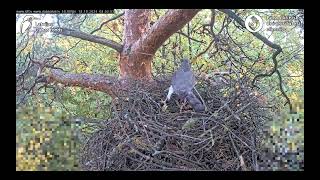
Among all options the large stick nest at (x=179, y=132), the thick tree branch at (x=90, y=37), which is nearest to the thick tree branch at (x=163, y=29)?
the thick tree branch at (x=90, y=37)

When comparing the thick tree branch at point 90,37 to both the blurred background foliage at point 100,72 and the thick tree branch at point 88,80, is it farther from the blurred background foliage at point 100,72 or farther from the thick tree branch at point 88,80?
the thick tree branch at point 88,80

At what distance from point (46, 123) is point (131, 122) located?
59cm

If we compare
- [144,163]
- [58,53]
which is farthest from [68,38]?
[144,163]

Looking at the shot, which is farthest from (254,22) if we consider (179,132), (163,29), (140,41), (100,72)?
(100,72)

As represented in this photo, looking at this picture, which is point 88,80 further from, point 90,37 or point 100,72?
point 90,37

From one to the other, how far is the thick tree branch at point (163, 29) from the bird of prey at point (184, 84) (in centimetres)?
22

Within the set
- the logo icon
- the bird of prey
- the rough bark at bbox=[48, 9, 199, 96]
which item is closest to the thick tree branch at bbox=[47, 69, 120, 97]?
the rough bark at bbox=[48, 9, 199, 96]

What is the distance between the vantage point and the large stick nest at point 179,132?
3441mm

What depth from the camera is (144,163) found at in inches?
136

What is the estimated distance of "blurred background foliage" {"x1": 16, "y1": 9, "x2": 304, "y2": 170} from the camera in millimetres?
3543
